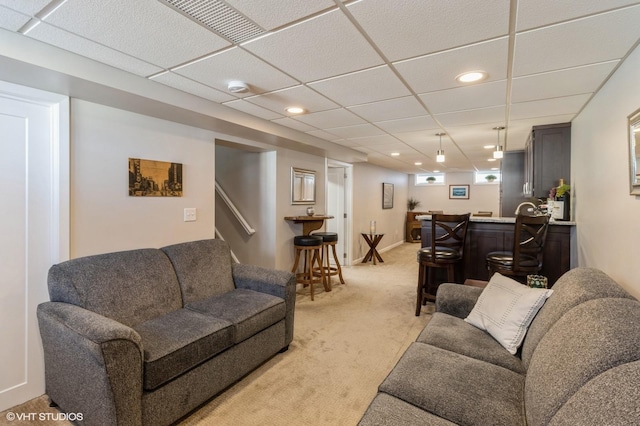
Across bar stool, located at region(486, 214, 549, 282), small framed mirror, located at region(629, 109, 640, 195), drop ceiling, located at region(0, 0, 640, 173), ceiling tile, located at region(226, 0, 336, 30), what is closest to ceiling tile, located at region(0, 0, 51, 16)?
drop ceiling, located at region(0, 0, 640, 173)

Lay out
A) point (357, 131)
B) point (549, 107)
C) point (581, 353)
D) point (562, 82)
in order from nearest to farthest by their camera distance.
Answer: point (581, 353) < point (562, 82) < point (549, 107) < point (357, 131)

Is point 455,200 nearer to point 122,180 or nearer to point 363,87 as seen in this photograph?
point 363,87

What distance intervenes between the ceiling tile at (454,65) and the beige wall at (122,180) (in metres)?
2.13

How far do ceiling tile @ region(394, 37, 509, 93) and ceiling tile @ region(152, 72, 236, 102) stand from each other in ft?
4.79

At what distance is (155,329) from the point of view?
6.57 feet

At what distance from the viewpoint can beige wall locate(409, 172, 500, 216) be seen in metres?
9.05

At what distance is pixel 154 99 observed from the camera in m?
2.34

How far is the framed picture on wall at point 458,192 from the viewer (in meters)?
9.29

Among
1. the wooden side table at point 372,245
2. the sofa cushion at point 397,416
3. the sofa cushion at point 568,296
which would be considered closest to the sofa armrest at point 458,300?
the sofa cushion at point 568,296

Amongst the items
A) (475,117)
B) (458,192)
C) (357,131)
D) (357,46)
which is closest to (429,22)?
(357,46)

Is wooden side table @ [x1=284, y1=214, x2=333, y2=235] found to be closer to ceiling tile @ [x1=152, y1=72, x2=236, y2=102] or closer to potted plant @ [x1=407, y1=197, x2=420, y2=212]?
ceiling tile @ [x1=152, y1=72, x2=236, y2=102]

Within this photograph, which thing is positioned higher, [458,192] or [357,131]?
[357,131]

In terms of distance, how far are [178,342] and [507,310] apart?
76.9 inches

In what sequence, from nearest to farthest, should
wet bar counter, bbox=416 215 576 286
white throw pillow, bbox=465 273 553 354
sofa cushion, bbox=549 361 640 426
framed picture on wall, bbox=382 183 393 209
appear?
sofa cushion, bbox=549 361 640 426 → white throw pillow, bbox=465 273 553 354 → wet bar counter, bbox=416 215 576 286 → framed picture on wall, bbox=382 183 393 209
